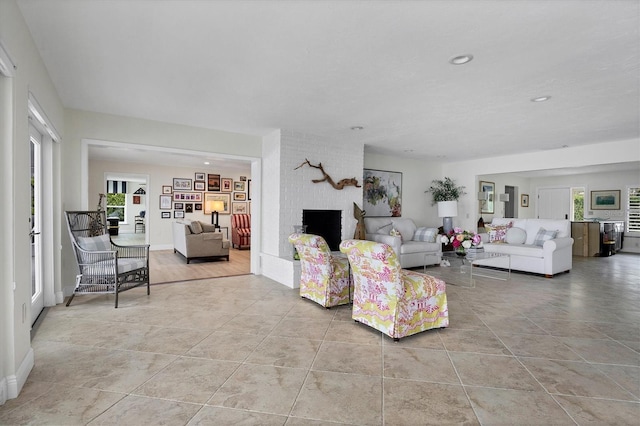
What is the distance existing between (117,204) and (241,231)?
378 inches

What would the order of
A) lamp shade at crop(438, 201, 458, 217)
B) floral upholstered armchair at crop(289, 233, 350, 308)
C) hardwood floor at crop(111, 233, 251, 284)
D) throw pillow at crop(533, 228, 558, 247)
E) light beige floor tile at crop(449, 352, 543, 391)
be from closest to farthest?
light beige floor tile at crop(449, 352, 543, 391) → floral upholstered armchair at crop(289, 233, 350, 308) → hardwood floor at crop(111, 233, 251, 284) → throw pillow at crop(533, 228, 558, 247) → lamp shade at crop(438, 201, 458, 217)

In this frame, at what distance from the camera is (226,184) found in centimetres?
1014

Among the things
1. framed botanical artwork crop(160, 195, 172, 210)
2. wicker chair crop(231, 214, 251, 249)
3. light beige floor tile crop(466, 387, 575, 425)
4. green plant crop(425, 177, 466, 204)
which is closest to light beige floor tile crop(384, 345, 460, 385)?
light beige floor tile crop(466, 387, 575, 425)

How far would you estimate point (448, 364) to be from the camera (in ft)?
8.26

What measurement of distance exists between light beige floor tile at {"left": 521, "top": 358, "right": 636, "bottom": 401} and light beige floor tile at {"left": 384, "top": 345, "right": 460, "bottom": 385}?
58 centimetres

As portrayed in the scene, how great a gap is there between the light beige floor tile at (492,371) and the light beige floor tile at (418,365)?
76mm

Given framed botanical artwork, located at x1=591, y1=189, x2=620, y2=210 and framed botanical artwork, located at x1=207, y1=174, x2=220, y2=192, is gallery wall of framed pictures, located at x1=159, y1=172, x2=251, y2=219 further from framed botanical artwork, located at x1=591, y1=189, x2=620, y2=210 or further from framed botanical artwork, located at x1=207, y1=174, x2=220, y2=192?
framed botanical artwork, located at x1=591, y1=189, x2=620, y2=210

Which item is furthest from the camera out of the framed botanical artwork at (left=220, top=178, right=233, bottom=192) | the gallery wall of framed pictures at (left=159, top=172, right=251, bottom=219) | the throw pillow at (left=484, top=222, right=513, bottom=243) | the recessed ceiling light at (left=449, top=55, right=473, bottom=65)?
the framed botanical artwork at (left=220, top=178, right=233, bottom=192)

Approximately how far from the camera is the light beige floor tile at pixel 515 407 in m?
1.85

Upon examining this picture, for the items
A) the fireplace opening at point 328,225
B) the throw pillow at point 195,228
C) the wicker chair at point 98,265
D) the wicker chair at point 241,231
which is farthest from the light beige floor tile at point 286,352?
the wicker chair at point 241,231

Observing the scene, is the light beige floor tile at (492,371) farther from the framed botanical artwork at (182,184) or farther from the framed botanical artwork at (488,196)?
the framed botanical artwork at (182,184)

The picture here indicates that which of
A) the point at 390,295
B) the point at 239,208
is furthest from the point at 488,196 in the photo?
the point at 390,295

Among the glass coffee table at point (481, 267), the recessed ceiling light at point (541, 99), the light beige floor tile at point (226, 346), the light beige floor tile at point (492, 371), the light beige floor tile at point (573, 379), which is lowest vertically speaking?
the light beige floor tile at point (226, 346)

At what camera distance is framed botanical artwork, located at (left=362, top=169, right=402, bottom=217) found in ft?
24.1
